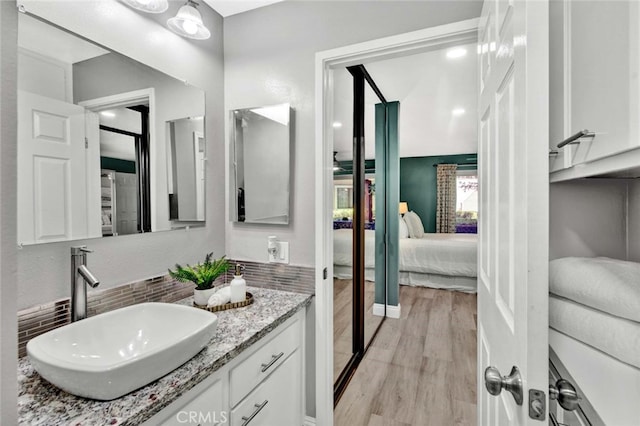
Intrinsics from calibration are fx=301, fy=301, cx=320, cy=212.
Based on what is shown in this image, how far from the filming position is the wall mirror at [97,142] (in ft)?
3.42

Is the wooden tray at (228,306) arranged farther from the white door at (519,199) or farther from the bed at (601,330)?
the bed at (601,330)

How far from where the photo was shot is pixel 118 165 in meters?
1.33

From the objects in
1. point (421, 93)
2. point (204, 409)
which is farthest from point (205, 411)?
point (421, 93)

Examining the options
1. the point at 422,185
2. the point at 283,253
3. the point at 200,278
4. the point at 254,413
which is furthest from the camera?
the point at 422,185

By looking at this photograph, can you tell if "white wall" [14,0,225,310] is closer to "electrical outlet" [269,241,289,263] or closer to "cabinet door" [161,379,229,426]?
"electrical outlet" [269,241,289,263]

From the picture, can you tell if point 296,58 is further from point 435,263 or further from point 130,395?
point 435,263

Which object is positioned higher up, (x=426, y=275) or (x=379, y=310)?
(x=426, y=275)

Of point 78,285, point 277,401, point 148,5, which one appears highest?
point 148,5

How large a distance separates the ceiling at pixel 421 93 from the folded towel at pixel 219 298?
5.29 feet

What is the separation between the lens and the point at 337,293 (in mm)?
2920

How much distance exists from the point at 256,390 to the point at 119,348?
21.7 inches

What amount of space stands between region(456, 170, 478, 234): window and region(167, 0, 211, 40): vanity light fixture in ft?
24.0

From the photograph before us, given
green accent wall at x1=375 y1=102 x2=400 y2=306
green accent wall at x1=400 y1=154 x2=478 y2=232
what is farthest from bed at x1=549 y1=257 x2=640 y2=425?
green accent wall at x1=400 y1=154 x2=478 y2=232

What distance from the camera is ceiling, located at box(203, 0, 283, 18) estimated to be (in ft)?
5.70
